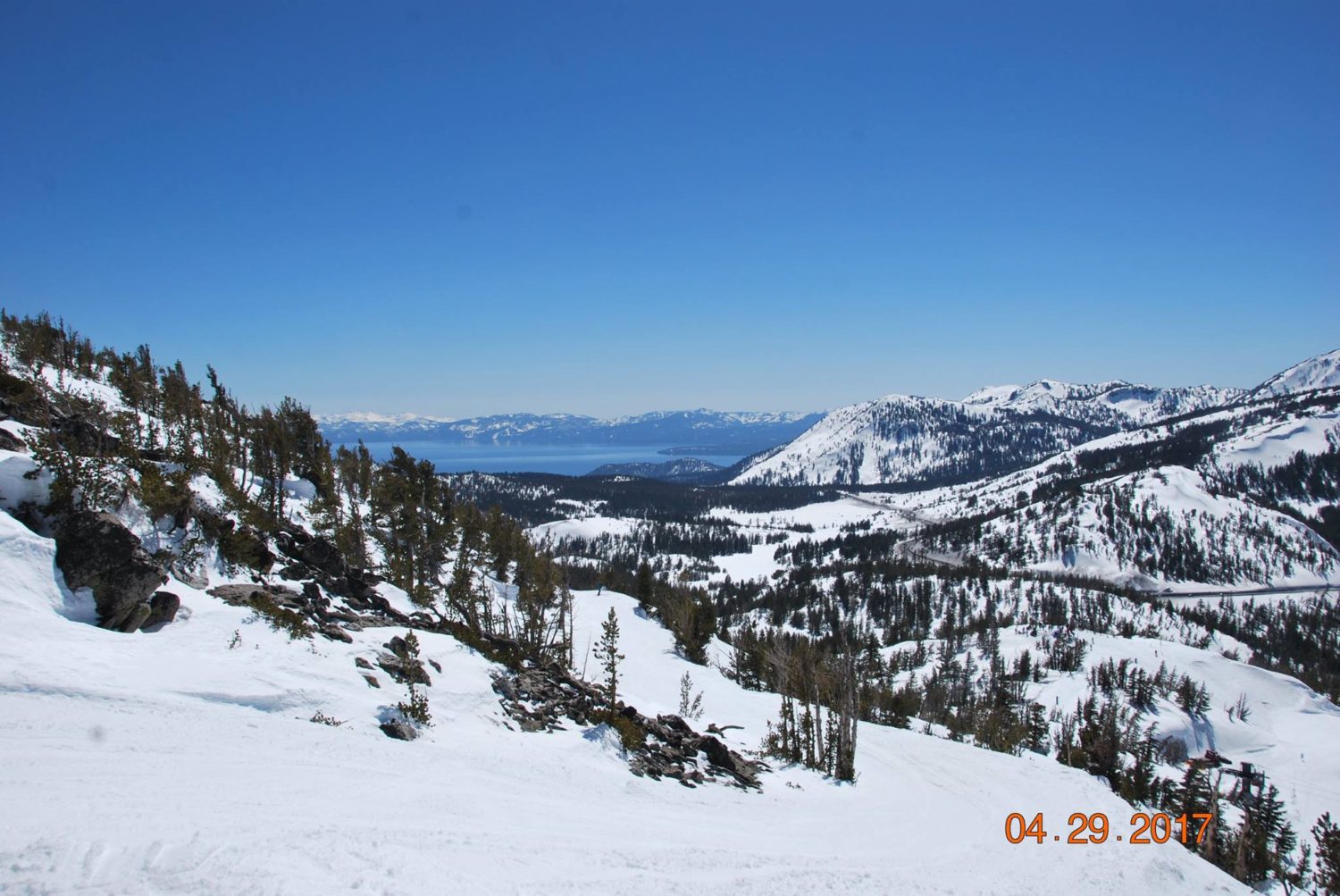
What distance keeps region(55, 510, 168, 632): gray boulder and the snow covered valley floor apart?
54 centimetres

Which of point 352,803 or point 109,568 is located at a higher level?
point 109,568

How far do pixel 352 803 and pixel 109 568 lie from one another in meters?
13.1

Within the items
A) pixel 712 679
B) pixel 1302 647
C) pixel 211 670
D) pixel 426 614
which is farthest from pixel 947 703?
pixel 1302 647

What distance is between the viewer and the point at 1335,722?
342 feet

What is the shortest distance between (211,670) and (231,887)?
448 inches

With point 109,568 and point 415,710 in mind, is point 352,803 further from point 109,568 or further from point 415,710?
point 109,568

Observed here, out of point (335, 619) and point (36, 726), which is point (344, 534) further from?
point (36, 726)

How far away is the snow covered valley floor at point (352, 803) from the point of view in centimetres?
949

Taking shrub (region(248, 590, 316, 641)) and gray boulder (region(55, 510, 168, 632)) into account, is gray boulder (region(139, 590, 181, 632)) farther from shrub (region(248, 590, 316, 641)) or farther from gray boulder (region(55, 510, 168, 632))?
shrub (region(248, 590, 316, 641))

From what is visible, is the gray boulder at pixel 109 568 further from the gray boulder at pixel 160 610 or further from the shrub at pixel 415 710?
the shrub at pixel 415 710

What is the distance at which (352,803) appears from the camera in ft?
41.2

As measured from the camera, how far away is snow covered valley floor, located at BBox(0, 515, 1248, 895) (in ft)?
31.1

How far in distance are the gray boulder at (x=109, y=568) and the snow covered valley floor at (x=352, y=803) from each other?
54 centimetres

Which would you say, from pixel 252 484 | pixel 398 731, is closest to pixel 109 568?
pixel 398 731
